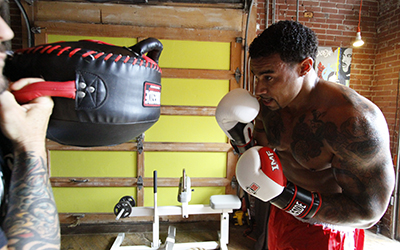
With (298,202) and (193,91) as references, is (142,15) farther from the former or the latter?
(298,202)

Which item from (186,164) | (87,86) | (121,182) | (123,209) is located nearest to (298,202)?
(87,86)

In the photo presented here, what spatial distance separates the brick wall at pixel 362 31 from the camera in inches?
116

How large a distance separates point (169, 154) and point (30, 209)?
7.96ft

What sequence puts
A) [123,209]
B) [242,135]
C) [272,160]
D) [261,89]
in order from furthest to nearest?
[123,209] → [242,135] → [261,89] → [272,160]

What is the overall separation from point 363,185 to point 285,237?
618 mm

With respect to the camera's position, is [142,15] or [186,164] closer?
[142,15]

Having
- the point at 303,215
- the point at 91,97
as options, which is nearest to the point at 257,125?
the point at 303,215

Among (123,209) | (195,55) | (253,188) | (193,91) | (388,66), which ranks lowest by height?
(123,209)

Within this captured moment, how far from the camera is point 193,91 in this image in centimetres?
300

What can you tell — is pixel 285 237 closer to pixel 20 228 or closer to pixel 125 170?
pixel 20 228

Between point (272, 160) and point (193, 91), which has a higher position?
point (193, 91)

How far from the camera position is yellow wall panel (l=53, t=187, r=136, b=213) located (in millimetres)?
2967

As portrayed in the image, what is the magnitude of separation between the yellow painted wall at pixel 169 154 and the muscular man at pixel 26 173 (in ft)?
7.68

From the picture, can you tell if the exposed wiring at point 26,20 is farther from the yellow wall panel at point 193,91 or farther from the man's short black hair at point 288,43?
the man's short black hair at point 288,43
